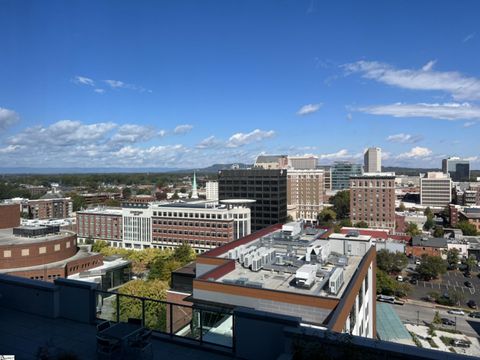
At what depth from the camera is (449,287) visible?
5156 cm

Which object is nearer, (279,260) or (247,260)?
(247,260)

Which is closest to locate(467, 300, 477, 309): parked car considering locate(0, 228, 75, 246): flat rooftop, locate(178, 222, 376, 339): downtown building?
locate(178, 222, 376, 339): downtown building

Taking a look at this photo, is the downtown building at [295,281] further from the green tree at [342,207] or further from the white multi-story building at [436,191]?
the white multi-story building at [436,191]

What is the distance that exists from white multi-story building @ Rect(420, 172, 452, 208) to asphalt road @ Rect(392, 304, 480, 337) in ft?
307

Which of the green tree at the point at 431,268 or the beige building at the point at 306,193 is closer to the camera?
the green tree at the point at 431,268

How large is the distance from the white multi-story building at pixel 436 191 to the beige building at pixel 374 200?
49.3 meters

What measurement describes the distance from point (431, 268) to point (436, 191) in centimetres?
8372

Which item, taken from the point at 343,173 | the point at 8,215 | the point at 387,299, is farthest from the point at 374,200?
the point at 343,173

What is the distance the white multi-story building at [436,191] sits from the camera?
126 meters

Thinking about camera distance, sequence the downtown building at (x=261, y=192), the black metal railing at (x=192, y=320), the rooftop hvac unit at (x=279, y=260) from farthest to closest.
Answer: the downtown building at (x=261, y=192)
the rooftop hvac unit at (x=279, y=260)
the black metal railing at (x=192, y=320)

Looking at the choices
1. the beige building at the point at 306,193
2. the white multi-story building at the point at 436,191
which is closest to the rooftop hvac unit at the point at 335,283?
the beige building at the point at 306,193

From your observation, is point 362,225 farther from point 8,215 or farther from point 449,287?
point 8,215

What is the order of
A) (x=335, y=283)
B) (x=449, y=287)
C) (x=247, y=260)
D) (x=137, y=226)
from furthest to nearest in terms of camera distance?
(x=137, y=226)
(x=449, y=287)
(x=247, y=260)
(x=335, y=283)

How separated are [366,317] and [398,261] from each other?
36.4 m
